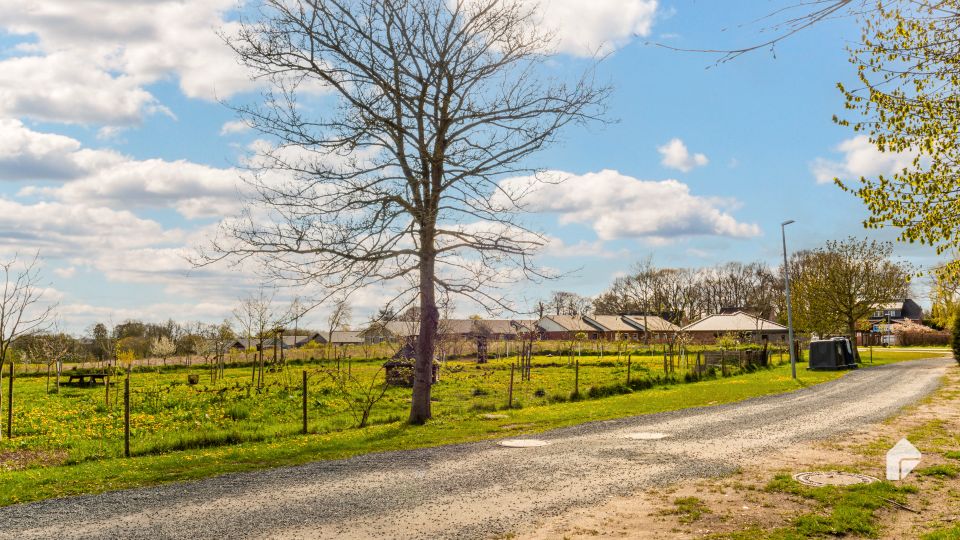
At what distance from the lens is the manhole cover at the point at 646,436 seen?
13898mm

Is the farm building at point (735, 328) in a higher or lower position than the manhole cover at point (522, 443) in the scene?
higher

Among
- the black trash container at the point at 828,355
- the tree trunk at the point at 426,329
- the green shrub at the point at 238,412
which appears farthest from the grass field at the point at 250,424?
the black trash container at the point at 828,355

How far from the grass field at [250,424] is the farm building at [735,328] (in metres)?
43.9

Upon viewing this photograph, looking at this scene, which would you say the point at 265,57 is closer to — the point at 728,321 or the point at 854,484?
the point at 854,484

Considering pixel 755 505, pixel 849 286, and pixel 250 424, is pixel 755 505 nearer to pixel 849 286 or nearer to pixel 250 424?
pixel 250 424

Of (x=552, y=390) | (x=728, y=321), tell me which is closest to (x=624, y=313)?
(x=728, y=321)

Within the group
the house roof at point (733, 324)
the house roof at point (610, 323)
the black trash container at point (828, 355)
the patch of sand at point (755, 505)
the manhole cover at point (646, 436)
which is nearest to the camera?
the patch of sand at point (755, 505)

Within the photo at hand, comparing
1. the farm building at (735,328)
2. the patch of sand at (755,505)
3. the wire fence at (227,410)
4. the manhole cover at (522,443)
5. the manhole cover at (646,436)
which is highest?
the farm building at (735,328)

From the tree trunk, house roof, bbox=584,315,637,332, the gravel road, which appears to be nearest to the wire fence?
the tree trunk

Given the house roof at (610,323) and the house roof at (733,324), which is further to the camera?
the house roof at (610,323)

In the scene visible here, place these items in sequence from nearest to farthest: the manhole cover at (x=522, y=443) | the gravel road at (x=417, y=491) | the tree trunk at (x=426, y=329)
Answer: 1. the gravel road at (x=417, y=491)
2. the manhole cover at (x=522, y=443)
3. the tree trunk at (x=426, y=329)

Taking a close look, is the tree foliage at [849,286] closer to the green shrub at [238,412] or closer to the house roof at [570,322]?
the green shrub at [238,412]

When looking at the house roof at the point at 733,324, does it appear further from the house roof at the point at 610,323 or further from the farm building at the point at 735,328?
the house roof at the point at 610,323

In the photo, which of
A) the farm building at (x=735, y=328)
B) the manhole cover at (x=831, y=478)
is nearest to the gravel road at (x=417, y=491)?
the manhole cover at (x=831, y=478)
